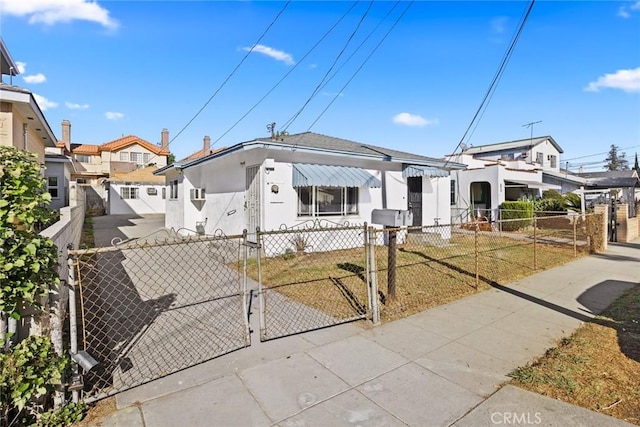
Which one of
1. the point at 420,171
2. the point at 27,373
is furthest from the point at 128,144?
the point at 27,373

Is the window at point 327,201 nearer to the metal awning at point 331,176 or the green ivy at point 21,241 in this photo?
the metal awning at point 331,176

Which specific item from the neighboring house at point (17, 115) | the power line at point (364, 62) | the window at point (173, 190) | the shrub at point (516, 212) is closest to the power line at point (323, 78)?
the power line at point (364, 62)

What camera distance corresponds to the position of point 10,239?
2.32 m

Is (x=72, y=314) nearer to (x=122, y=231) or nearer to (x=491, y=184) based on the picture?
(x=122, y=231)

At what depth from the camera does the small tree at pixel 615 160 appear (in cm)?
7688

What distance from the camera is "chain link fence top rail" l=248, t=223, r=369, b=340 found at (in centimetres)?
475

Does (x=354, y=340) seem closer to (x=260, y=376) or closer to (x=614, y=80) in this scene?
(x=260, y=376)

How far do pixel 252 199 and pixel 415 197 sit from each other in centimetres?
704

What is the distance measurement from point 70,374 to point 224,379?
1298 millimetres

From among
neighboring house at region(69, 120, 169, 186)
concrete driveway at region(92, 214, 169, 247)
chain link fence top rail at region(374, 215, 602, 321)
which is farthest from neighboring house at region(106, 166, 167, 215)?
chain link fence top rail at region(374, 215, 602, 321)

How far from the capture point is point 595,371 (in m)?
3.43

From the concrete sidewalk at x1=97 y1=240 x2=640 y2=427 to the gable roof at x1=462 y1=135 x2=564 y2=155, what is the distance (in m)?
35.0

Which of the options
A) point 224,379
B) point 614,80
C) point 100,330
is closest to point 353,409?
point 224,379

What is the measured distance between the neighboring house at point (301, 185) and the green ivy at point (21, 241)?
6.20 m
